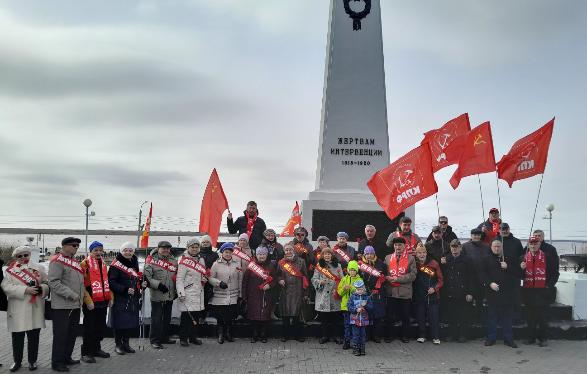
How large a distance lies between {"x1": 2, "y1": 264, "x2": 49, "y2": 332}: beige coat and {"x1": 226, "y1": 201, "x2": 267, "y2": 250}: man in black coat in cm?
410

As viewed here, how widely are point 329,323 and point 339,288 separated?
0.91 m

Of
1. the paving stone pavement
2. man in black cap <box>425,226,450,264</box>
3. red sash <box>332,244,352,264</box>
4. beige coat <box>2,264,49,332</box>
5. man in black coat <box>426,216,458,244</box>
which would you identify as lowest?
the paving stone pavement

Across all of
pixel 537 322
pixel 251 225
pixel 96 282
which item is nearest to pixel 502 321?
pixel 537 322

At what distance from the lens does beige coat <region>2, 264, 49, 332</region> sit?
21.6ft

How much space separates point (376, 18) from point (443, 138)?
3902 mm

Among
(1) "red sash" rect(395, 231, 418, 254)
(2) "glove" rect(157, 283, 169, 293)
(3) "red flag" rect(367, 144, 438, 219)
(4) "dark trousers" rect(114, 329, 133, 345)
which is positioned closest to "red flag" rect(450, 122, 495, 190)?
(3) "red flag" rect(367, 144, 438, 219)

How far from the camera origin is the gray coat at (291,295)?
835 centimetres

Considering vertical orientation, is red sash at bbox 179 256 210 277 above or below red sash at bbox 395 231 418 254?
below

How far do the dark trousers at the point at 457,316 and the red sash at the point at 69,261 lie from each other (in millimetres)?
5715

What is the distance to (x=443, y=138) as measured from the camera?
405 inches

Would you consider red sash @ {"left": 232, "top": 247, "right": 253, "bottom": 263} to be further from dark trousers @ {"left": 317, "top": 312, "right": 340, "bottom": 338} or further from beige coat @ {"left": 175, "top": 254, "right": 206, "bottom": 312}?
dark trousers @ {"left": 317, "top": 312, "right": 340, "bottom": 338}

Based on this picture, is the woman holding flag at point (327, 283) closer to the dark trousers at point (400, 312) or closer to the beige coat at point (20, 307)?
the dark trousers at point (400, 312)

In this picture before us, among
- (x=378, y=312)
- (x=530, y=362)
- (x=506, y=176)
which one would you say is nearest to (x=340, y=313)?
(x=378, y=312)

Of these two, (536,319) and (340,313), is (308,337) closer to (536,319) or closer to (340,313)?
(340,313)
